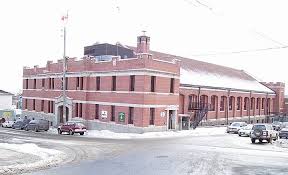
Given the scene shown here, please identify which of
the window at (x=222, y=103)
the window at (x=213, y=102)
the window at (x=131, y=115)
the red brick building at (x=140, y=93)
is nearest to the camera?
the red brick building at (x=140, y=93)

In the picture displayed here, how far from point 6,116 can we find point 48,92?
632 inches

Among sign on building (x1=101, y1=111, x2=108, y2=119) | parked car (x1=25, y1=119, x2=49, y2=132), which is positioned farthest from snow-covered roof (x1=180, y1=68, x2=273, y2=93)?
parked car (x1=25, y1=119, x2=49, y2=132)

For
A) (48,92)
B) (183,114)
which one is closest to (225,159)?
(183,114)

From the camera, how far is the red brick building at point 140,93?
151 ft

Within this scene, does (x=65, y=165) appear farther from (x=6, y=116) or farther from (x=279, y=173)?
(x=6, y=116)

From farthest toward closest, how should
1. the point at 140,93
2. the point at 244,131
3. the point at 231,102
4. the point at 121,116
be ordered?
1. the point at 231,102
2. the point at 121,116
3. the point at 244,131
4. the point at 140,93

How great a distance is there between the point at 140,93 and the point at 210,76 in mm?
24493

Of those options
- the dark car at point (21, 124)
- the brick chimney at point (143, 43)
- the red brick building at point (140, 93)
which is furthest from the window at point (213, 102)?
the dark car at point (21, 124)

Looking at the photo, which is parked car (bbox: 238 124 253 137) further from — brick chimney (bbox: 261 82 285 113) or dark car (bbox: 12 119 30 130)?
brick chimney (bbox: 261 82 285 113)

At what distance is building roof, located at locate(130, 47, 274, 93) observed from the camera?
5953cm

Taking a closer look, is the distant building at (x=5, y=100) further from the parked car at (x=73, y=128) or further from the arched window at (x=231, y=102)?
the arched window at (x=231, y=102)

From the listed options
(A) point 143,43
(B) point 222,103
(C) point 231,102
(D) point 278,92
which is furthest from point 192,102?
(D) point 278,92

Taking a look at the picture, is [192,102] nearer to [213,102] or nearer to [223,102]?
[213,102]

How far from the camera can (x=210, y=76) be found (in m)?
66.9
